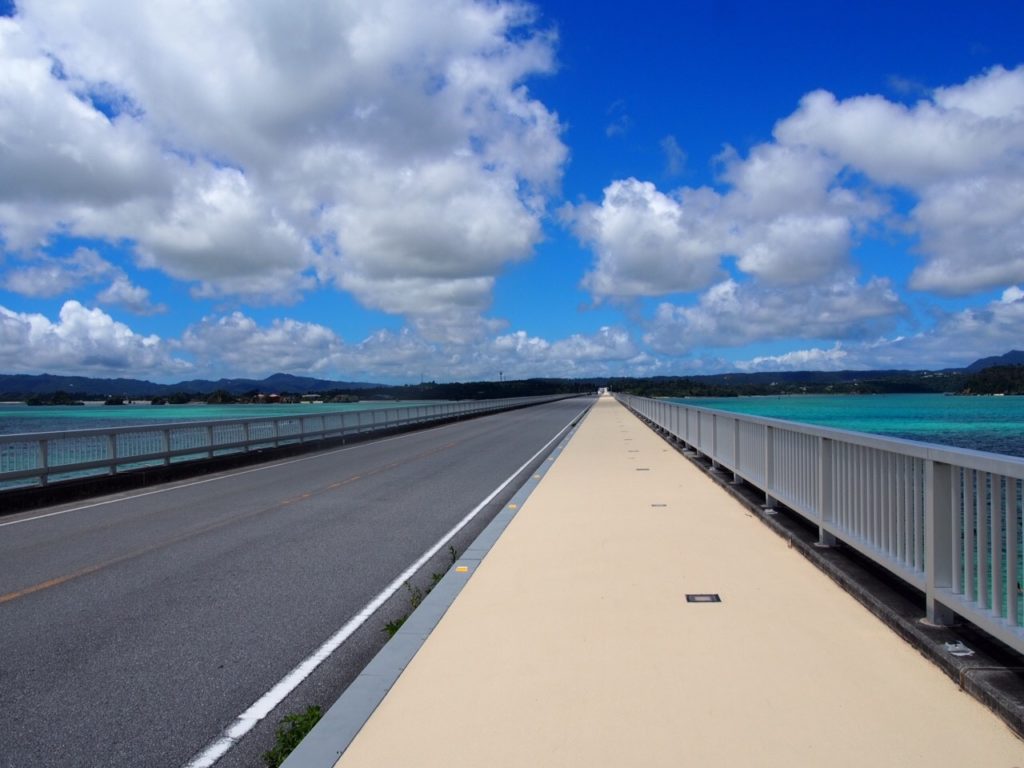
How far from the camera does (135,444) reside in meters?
18.5

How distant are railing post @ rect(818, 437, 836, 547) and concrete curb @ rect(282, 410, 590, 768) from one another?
3.29 m

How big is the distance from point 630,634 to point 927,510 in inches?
80.7

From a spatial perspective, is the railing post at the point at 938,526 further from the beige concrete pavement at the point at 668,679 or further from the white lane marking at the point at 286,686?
the white lane marking at the point at 286,686

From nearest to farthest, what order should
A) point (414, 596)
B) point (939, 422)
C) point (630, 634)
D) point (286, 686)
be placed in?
point (286, 686) < point (630, 634) < point (414, 596) < point (939, 422)

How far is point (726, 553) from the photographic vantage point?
26.8ft

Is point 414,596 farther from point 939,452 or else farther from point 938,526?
point 939,452

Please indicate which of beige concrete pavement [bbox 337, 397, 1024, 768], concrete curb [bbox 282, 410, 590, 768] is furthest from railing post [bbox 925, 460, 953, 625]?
concrete curb [bbox 282, 410, 590, 768]

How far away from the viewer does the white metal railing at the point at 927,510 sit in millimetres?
4326

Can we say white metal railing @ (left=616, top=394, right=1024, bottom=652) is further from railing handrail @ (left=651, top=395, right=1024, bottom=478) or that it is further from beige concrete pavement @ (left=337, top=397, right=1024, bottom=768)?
beige concrete pavement @ (left=337, top=397, right=1024, bottom=768)

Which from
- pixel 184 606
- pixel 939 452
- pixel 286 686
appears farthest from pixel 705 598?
pixel 184 606

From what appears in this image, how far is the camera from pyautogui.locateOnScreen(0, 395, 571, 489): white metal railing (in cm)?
1518

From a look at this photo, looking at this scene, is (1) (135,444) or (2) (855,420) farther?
(2) (855,420)

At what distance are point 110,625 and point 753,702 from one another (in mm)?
4946

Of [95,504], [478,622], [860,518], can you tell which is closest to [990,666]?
[860,518]
